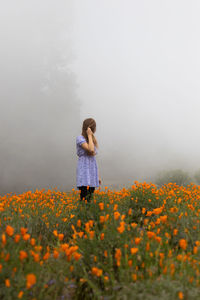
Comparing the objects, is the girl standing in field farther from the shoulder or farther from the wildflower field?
the wildflower field

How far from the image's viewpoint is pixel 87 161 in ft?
19.2

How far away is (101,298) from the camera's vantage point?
2.44 m

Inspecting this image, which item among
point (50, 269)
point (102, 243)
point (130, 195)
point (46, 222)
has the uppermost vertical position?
point (130, 195)

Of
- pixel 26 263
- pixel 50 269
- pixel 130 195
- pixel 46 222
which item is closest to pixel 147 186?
pixel 130 195

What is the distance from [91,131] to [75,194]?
336 cm

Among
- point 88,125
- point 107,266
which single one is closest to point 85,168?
point 88,125

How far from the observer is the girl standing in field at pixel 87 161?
5.67 m

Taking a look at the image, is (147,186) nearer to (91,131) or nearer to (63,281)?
(91,131)

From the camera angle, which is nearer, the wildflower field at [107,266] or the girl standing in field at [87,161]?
the wildflower field at [107,266]

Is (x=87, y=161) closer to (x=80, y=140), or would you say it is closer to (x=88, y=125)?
(x=80, y=140)

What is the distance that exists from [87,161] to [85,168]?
18 centimetres

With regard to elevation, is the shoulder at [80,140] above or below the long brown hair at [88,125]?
below

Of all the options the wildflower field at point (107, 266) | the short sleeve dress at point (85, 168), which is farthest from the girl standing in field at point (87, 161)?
the wildflower field at point (107, 266)

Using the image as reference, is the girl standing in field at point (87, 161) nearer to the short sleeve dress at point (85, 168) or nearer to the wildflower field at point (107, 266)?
the short sleeve dress at point (85, 168)
